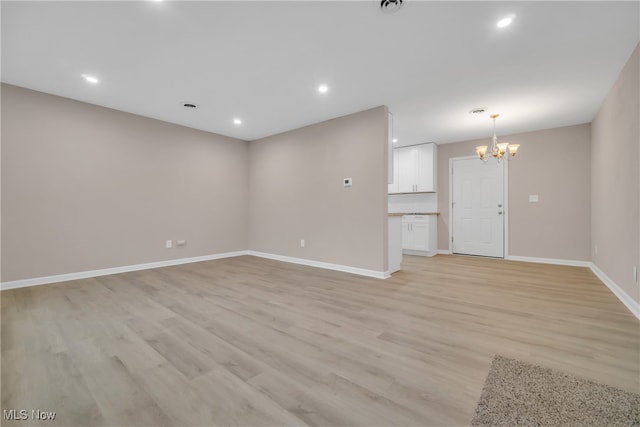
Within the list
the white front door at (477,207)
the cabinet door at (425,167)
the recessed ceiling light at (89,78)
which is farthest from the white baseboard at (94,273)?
the white front door at (477,207)

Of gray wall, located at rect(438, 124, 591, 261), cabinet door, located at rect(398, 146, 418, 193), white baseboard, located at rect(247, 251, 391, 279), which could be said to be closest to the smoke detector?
white baseboard, located at rect(247, 251, 391, 279)

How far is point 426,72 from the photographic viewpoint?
3.04m

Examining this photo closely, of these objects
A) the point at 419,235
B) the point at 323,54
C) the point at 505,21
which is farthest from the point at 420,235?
the point at 323,54

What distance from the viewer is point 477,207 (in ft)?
19.1

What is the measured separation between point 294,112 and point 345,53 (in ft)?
5.78

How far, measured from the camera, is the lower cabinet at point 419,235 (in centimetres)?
595

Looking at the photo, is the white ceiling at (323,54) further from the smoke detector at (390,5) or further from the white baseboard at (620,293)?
the white baseboard at (620,293)

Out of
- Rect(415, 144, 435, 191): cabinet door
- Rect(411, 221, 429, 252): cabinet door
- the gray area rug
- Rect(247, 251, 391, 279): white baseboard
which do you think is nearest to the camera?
the gray area rug

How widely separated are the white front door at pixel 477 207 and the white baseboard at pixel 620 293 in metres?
1.66

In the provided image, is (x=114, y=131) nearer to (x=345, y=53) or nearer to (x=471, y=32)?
(x=345, y=53)

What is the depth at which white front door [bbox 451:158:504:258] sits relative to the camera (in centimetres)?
557

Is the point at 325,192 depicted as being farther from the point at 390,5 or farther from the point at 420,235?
the point at 390,5

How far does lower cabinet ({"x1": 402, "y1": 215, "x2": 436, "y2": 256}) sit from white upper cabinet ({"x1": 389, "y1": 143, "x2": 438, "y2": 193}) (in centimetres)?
74

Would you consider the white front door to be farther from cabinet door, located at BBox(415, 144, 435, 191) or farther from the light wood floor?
the light wood floor
